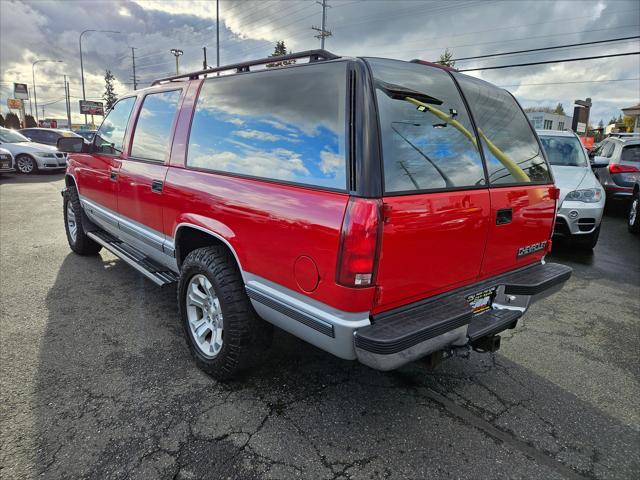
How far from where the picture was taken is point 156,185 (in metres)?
3.31

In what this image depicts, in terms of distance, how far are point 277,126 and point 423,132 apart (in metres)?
0.80

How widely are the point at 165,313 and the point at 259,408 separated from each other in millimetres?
1734

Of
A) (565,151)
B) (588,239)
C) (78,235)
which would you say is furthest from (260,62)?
(565,151)

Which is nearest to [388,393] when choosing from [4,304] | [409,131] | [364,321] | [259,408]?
[259,408]

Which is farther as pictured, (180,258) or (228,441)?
(180,258)

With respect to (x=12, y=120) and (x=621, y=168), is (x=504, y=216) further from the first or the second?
(x=12, y=120)

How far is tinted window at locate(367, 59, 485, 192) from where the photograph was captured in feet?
6.90

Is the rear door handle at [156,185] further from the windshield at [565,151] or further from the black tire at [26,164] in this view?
the black tire at [26,164]

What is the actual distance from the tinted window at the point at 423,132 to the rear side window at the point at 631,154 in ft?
27.7

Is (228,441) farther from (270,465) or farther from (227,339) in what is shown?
(227,339)

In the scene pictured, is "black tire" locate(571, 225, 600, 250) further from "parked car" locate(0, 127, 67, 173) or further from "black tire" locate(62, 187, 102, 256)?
"parked car" locate(0, 127, 67, 173)

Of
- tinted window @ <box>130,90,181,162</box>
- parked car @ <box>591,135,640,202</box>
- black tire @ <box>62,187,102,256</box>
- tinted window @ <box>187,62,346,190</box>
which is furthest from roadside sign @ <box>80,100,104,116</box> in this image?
tinted window @ <box>187,62,346,190</box>

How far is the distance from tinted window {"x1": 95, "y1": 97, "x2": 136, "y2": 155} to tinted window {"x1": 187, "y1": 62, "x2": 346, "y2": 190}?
1504 millimetres

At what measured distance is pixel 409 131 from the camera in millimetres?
2203
